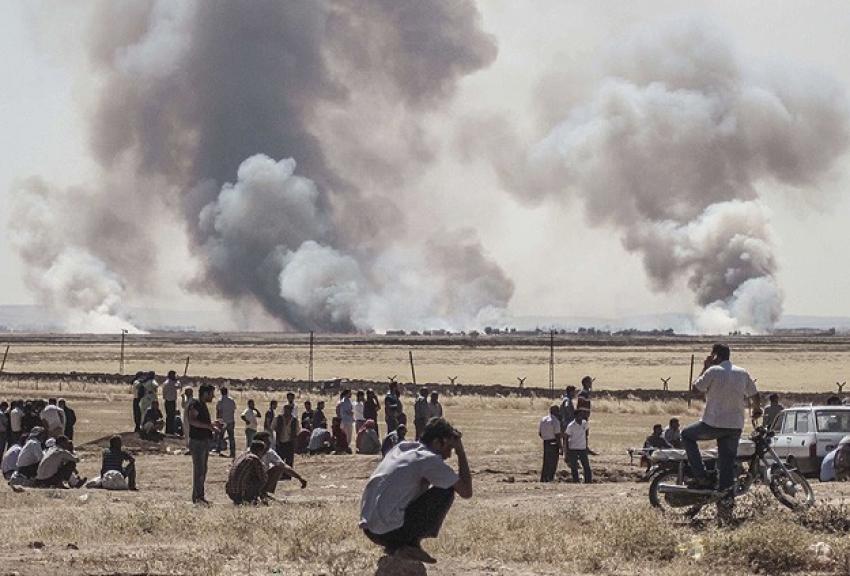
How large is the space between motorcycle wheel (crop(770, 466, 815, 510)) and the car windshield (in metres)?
7.29

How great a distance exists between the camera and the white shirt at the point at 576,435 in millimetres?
22359

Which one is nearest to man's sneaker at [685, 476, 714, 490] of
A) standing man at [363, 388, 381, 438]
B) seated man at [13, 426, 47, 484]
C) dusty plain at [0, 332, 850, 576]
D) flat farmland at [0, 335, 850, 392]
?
dusty plain at [0, 332, 850, 576]

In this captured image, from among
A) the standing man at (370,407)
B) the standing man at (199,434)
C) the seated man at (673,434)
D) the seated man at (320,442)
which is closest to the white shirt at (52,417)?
the seated man at (320,442)

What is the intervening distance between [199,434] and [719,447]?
305 inches

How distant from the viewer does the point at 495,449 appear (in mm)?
30344

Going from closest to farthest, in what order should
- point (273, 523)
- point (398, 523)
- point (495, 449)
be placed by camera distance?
point (398, 523), point (273, 523), point (495, 449)

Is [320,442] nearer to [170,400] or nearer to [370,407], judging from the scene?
[370,407]

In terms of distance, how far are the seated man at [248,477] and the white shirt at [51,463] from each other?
4.13 metres

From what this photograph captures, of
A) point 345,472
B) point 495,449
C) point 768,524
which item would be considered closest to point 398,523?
point 768,524

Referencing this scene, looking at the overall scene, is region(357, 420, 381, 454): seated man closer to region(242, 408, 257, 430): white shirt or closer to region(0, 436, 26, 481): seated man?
region(242, 408, 257, 430): white shirt

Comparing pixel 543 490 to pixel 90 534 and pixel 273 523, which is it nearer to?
pixel 273 523

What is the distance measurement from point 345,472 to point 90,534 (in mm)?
10414

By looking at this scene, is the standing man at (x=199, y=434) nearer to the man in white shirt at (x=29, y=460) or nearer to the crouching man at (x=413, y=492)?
the man in white shirt at (x=29, y=460)

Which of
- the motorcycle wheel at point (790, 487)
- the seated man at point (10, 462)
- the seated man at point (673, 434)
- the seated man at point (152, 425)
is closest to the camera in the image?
the motorcycle wheel at point (790, 487)
